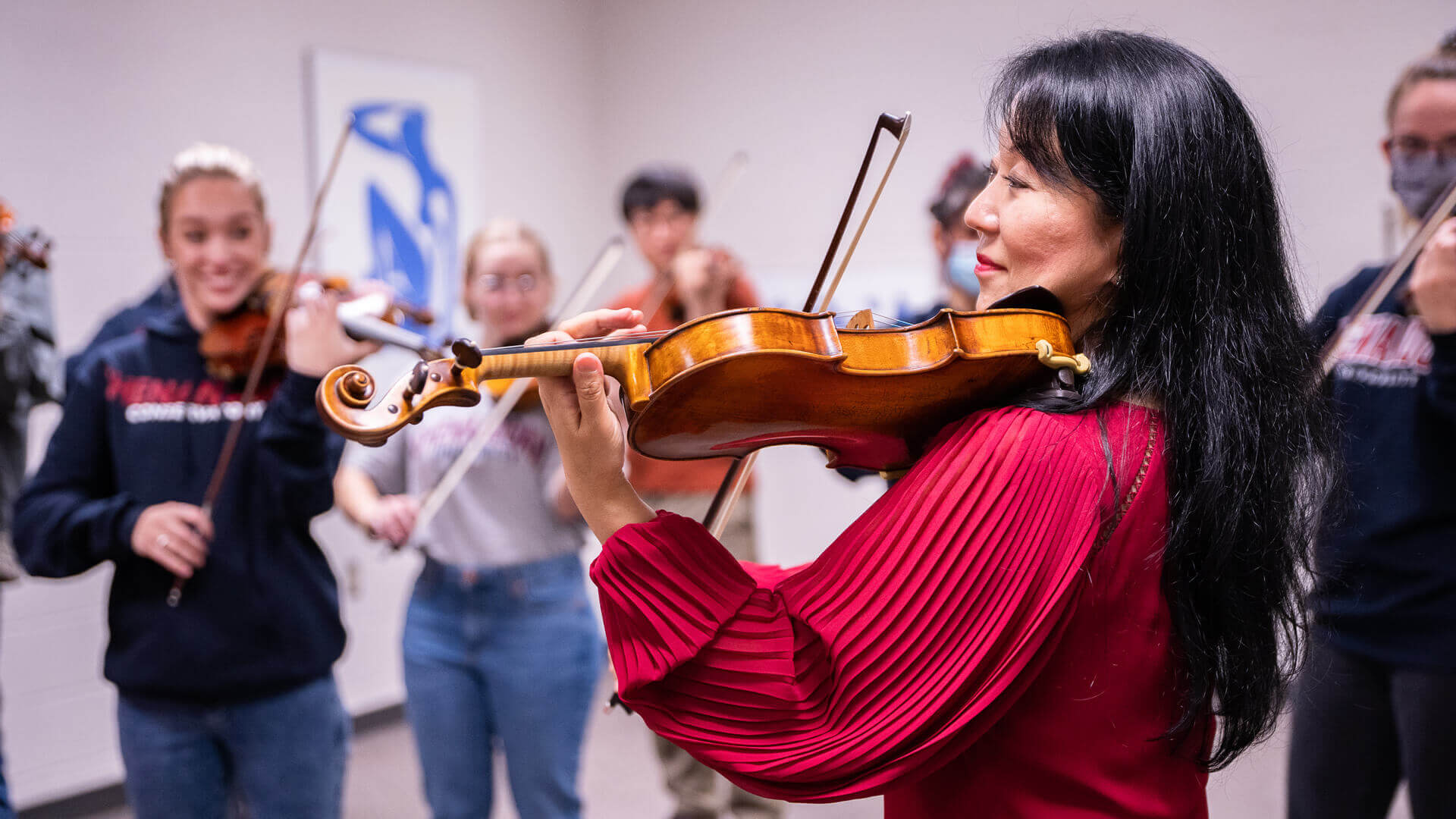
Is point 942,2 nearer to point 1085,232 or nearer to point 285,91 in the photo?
point 285,91

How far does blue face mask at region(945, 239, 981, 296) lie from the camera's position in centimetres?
213

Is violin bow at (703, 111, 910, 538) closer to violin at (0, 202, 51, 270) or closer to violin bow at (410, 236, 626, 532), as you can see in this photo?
violin bow at (410, 236, 626, 532)

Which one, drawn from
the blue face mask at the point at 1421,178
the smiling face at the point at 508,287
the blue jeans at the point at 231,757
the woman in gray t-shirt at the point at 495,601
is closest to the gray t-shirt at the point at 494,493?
the woman in gray t-shirt at the point at 495,601

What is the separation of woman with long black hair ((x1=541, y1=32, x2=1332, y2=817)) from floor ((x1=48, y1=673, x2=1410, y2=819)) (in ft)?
6.98

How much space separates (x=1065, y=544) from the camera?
773 mm

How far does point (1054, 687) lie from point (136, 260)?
123 inches

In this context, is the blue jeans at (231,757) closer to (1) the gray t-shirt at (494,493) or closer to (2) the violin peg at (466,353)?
(1) the gray t-shirt at (494,493)

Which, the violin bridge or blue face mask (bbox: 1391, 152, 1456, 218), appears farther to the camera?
blue face mask (bbox: 1391, 152, 1456, 218)

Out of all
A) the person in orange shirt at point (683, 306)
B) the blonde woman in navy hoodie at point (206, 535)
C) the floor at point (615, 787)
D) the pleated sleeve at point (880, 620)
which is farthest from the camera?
the floor at point (615, 787)

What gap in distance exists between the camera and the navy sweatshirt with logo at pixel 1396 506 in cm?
161

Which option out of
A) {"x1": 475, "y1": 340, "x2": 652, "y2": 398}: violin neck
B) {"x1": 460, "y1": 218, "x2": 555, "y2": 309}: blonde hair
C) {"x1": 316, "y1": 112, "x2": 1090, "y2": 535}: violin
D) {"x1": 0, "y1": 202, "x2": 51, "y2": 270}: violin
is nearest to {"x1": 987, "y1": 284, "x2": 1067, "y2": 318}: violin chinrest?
{"x1": 316, "y1": 112, "x2": 1090, "y2": 535}: violin

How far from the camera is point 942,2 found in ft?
12.1

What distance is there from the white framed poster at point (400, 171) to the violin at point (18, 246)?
3.82 feet

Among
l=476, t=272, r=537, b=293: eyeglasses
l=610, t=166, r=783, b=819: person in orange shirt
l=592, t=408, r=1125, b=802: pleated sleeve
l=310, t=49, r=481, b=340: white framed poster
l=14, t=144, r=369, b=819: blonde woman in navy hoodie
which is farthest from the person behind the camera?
l=310, t=49, r=481, b=340: white framed poster
